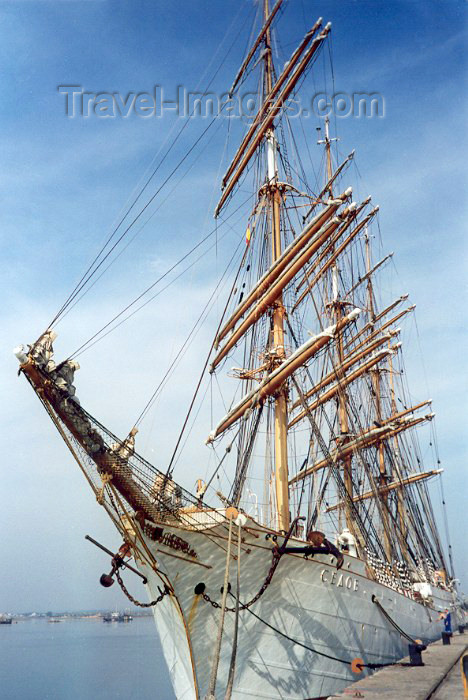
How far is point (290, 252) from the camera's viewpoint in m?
17.8

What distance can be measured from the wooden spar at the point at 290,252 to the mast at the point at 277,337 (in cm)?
78

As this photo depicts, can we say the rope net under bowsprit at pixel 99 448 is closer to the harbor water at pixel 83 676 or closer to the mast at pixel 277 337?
the mast at pixel 277 337

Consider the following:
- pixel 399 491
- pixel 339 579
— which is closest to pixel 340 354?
pixel 399 491

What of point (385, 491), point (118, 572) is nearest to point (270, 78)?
point (118, 572)

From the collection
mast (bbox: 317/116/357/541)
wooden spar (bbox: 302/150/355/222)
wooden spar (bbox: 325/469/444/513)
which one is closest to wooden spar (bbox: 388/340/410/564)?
wooden spar (bbox: 325/469/444/513)

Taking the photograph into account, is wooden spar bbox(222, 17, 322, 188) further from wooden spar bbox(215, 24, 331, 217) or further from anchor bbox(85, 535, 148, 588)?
anchor bbox(85, 535, 148, 588)

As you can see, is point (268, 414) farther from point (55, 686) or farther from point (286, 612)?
point (55, 686)

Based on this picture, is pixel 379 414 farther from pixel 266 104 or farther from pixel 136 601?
pixel 136 601

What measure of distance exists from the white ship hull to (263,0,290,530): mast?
1787 millimetres

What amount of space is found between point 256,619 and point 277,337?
→ 8870mm

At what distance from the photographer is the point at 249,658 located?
38.5 ft

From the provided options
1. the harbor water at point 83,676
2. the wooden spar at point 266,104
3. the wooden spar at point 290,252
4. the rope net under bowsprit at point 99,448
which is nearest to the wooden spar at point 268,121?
the wooden spar at point 266,104

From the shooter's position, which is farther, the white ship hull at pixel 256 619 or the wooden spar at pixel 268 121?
the wooden spar at pixel 268 121

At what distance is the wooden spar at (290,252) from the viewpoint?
56.3 ft
